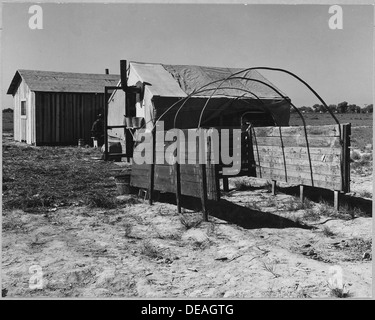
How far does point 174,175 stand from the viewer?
22.1ft

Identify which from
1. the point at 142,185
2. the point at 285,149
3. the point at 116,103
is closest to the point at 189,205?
the point at 142,185

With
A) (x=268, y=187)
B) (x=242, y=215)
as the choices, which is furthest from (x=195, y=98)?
(x=242, y=215)

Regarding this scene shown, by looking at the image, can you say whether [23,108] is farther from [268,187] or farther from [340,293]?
[340,293]

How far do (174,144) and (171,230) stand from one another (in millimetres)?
1545

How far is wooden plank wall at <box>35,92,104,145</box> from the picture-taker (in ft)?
64.4

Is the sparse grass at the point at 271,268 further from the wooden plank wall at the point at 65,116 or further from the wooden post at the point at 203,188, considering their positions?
the wooden plank wall at the point at 65,116

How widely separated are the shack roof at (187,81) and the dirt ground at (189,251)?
5.71 meters

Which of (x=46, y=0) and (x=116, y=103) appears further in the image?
(x=116, y=103)

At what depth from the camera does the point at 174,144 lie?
675 cm

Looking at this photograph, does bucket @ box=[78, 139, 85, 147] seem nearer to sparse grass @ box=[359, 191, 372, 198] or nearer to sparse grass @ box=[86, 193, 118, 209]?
sparse grass @ box=[86, 193, 118, 209]

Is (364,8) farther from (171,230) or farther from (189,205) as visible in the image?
(189,205)

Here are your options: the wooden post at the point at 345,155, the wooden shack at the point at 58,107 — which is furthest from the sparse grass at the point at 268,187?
the wooden shack at the point at 58,107
